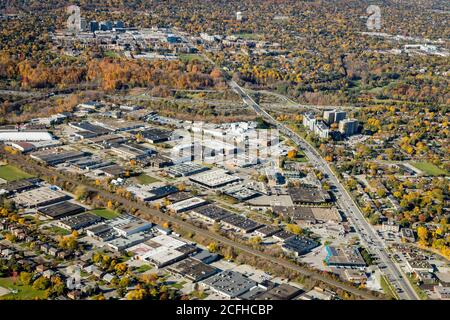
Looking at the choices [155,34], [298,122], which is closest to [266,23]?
[155,34]

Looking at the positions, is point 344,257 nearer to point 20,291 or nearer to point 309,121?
point 20,291

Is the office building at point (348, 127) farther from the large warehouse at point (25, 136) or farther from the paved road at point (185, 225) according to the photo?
the large warehouse at point (25, 136)

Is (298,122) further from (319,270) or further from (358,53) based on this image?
(358,53)

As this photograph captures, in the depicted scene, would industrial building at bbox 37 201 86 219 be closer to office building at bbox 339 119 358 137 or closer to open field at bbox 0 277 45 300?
open field at bbox 0 277 45 300

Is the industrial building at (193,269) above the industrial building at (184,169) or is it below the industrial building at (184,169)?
below

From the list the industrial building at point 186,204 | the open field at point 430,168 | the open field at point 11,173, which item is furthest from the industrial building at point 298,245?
the open field at point 11,173

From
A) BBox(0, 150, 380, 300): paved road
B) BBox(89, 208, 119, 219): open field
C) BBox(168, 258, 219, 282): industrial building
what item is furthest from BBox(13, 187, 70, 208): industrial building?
BBox(168, 258, 219, 282): industrial building
